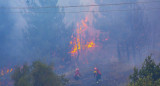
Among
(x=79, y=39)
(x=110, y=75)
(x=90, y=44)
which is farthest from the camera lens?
(x=90, y=44)

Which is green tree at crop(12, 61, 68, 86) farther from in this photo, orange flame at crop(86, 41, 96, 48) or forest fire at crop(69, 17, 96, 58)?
orange flame at crop(86, 41, 96, 48)

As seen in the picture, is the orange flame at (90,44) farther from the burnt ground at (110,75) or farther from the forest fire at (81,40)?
the burnt ground at (110,75)

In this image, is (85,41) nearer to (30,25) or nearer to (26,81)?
(30,25)

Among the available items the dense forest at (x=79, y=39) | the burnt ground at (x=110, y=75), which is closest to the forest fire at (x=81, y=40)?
the dense forest at (x=79, y=39)

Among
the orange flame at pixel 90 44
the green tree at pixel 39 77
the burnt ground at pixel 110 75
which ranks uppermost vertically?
the orange flame at pixel 90 44

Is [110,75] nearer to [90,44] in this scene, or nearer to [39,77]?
[90,44]

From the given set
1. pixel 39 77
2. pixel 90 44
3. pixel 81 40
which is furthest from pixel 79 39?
pixel 39 77

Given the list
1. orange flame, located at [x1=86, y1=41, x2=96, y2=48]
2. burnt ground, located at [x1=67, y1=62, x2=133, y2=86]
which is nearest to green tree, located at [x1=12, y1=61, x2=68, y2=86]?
burnt ground, located at [x1=67, y1=62, x2=133, y2=86]

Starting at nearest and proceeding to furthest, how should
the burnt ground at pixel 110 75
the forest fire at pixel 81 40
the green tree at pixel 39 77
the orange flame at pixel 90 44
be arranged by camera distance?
the green tree at pixel 39 77, the burnt ground at pixel 110 75, the forest fire at pixel 81 40, the orange flame at pixel 90 44

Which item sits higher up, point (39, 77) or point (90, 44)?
point (90, 44)

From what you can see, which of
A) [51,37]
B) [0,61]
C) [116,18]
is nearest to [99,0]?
[116,18]

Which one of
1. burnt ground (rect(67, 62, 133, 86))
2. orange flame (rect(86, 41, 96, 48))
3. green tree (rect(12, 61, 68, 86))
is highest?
orange flame (rect(86, 41, 96, 48))

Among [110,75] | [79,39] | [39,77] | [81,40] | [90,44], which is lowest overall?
[110,75]

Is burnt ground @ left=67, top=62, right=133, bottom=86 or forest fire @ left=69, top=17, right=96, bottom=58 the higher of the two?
forest fire @ left=69, top=17, right=96, bottom=58
